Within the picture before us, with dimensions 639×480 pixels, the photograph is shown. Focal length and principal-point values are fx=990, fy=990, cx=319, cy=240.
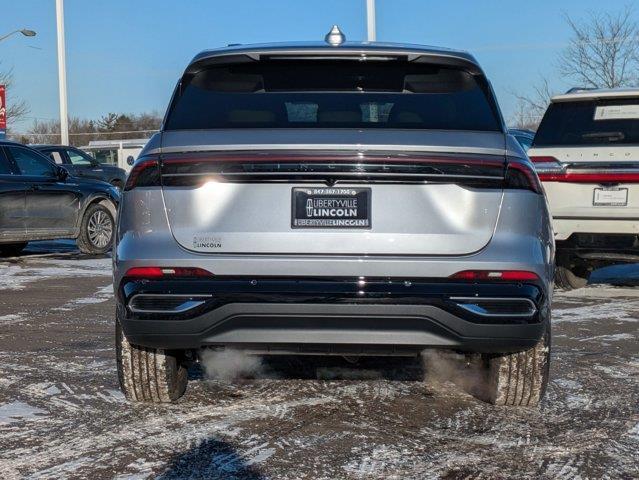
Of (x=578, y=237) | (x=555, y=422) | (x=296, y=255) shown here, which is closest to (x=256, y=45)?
(x=296, y=255)

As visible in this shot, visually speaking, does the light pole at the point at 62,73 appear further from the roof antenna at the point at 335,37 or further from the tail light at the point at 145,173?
the tail light at the point at 145,173

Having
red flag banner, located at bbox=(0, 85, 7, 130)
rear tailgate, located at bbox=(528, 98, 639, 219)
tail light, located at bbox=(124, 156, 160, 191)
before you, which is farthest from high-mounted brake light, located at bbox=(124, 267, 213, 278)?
red flag banner, located at bbox=(0, 85, 7, 130)

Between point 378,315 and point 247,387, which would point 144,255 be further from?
point 247,387

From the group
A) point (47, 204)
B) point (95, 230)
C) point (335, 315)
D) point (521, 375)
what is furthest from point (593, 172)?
point (95, 230)

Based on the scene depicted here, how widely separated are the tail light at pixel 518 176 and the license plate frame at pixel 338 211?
60cm

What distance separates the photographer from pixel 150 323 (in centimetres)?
415

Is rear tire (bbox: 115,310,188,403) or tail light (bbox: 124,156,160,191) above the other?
tail light (bbox: 124,156,160,191)

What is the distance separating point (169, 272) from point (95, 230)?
32.0ft

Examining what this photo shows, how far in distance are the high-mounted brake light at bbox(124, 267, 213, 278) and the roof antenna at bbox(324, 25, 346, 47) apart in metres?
1.35

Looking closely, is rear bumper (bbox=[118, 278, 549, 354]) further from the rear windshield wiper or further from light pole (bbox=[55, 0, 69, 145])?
light pole (bbox=[55, 0, 69, 145])

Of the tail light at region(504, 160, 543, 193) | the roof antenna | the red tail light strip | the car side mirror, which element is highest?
the roof antenna

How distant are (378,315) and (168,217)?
98cm

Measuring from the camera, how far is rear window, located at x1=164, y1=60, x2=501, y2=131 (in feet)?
14.7

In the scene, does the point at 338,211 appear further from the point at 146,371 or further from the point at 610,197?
the point at 610,197
